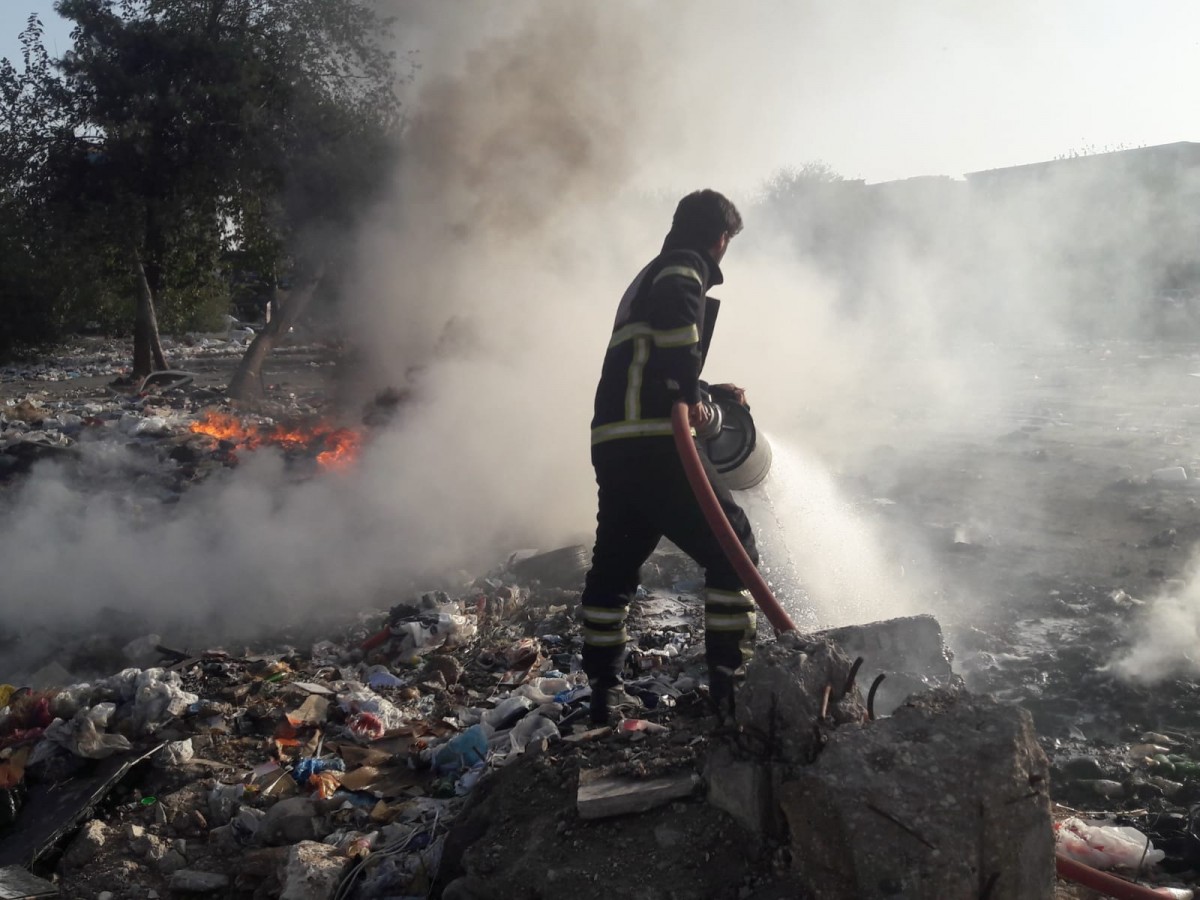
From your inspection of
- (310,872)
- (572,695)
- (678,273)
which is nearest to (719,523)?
(678,273)

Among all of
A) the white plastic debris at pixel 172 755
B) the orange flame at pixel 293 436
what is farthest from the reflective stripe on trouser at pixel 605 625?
the orange flame at pixel 293 436

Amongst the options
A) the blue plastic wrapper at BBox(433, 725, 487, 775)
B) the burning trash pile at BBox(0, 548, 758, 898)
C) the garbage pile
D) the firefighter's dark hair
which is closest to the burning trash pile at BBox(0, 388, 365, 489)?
the garbage pile

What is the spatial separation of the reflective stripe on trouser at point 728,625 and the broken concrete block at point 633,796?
595 millimetres

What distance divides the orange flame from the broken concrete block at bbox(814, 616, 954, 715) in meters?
4.83

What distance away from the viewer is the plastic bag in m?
2.33

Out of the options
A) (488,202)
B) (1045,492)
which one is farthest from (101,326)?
(1045,492)

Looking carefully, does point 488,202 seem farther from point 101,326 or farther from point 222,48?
point 101,326

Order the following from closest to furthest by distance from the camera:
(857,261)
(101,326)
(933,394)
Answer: (933,394) → (857,261) → (101,326)

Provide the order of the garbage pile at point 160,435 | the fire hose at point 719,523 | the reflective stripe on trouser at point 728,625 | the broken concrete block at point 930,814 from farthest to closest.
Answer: the garbage pile at point 160,435, the reflective stripe on trouser at point 728,625, the fire hose at point 719,523, the broken concrete block at point 930,814

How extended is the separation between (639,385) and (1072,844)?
1775 millimetres

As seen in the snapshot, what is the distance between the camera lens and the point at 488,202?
28.8 ft

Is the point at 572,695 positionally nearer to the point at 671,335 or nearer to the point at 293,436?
the point at 671,335

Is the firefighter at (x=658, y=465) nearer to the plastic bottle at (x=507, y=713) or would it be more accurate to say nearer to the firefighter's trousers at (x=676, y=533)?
the firefighter's trousers at (x=676, y=533)

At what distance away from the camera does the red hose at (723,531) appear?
2637 millimetres
